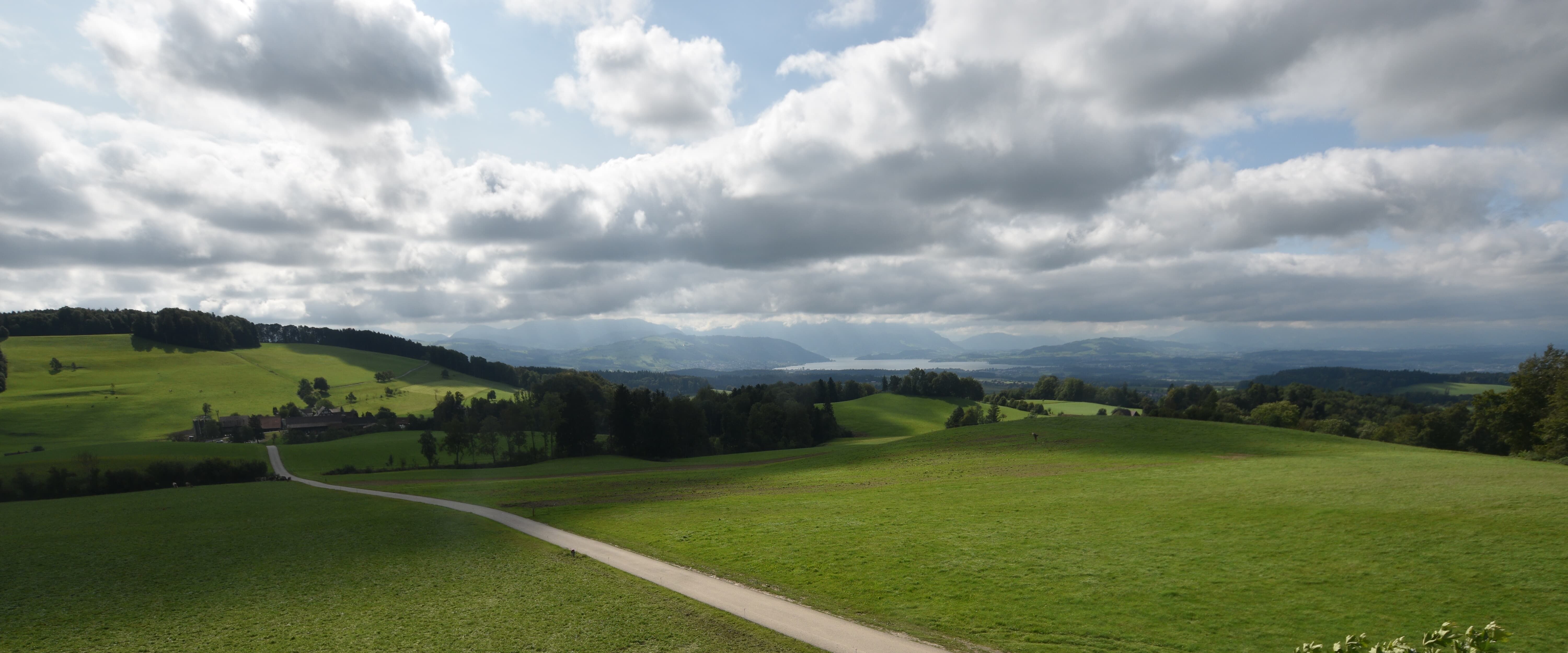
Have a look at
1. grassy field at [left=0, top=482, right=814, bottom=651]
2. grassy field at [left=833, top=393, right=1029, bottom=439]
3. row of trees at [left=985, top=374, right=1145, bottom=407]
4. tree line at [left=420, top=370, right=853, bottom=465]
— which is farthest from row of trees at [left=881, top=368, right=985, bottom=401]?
grassy field at [left=0, top=482, right=814, bottom=651]

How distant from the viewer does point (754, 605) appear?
65.5 feet

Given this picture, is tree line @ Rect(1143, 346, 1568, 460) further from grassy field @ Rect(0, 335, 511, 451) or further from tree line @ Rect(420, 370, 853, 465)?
grassy field @ Rect(0, 335, 511, 451)

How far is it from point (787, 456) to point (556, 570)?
2134 inches

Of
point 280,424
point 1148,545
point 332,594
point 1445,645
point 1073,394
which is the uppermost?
point 1445,645

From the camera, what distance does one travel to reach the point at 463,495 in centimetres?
4841

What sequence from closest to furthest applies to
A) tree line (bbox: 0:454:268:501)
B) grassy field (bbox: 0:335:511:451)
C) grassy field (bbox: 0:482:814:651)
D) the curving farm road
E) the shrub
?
the curving farm road, grassy field (bbox: 0:482:814:651), tree line (bbox: 0:454:268:501), the shrub, grassy field (bbox: 0:335:511:451)

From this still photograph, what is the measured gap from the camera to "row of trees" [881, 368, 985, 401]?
15725cm

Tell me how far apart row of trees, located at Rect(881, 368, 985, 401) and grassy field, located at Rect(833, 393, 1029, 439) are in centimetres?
420

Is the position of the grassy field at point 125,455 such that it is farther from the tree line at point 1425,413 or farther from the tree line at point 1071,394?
the tree line at point 1071,394

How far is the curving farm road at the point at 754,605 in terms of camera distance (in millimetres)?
16859

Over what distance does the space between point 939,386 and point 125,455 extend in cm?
14421

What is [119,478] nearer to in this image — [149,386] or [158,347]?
[149,386]

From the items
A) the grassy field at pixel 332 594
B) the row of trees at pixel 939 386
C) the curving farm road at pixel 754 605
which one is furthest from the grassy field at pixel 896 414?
the grassy field at pixel 332 594

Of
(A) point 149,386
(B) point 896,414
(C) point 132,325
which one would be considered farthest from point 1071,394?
(C) point 132,325
